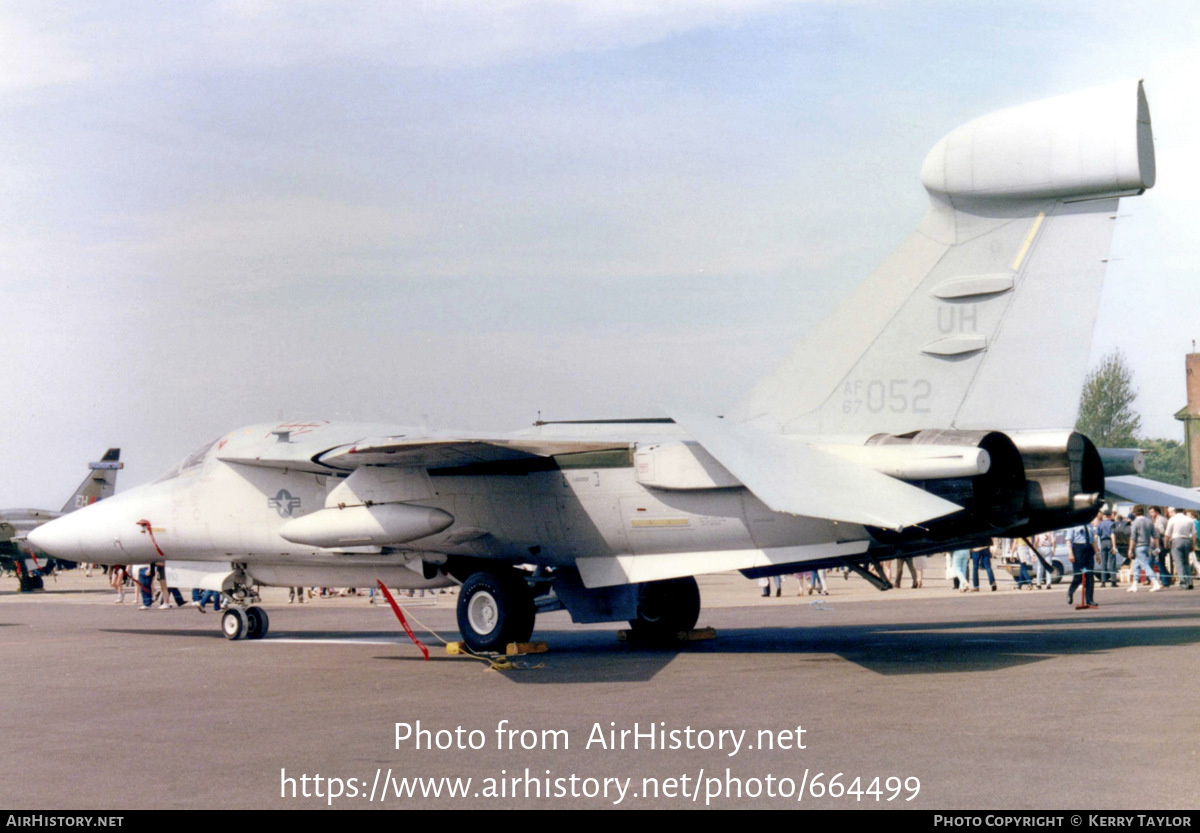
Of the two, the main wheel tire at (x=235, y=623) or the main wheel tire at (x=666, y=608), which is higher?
the main wheel tire at (x=666, y=608)

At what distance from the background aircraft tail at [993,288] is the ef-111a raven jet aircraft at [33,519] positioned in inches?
954

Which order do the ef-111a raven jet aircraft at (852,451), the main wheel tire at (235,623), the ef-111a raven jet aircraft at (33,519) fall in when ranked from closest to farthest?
the ef-111a raven jet aircraft at (852,451)
the main wheel tire at (235,623)
the ef-111a raven jet aircraft at (33,519)

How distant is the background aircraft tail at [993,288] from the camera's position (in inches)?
405

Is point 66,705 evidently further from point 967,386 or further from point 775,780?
point 967,386

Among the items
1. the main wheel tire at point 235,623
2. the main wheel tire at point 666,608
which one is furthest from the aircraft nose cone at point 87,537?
the main wheel tire at point 666,608

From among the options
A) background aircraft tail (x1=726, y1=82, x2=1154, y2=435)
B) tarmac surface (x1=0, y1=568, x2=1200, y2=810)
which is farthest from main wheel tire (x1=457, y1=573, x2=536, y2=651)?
background aircraft tail (x1=726, y1=82, x2=1154, y2=435)

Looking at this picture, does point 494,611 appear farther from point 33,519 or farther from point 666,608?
point 33,519

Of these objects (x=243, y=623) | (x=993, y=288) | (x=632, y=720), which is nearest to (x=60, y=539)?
(x=243, y=623)

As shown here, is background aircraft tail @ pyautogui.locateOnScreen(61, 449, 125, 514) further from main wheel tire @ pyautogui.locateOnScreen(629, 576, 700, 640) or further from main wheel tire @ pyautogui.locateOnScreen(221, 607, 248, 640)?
main wheel tire @ pyautogui.locateOnScreen(629, 576, 700, 640)

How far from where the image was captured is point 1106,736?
7027 millimetres

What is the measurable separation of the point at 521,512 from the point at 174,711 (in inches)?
A: 190

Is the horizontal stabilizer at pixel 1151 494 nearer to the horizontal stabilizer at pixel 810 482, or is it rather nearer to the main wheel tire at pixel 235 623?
the horizontal stabilizer at pixel 810 482

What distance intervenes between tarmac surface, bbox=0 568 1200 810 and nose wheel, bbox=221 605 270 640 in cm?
35

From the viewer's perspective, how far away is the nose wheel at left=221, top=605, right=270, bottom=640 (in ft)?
50.8
